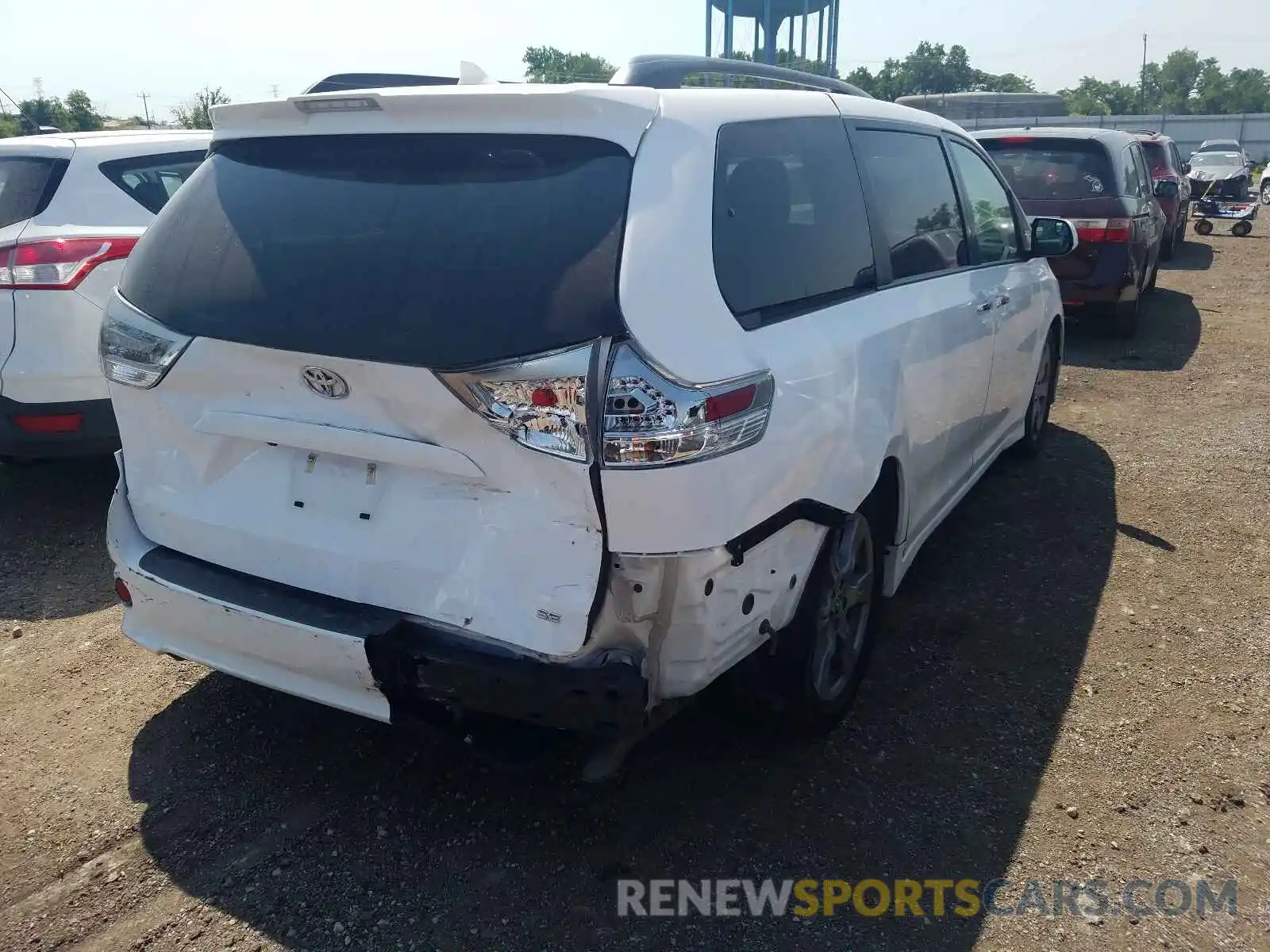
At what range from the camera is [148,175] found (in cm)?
520

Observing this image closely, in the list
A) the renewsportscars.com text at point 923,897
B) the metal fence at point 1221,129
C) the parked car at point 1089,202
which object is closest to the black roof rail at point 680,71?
the renewsportscars.com text at point 923,897

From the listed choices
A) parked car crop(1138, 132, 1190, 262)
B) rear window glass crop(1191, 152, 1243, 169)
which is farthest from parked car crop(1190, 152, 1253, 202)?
parked car crop(1138, 132, 1190, 262)

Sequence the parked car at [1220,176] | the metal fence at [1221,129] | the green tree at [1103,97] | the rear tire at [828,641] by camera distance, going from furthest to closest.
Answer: the green tree at [1103,97] → the metal fence at [1221,129] → the parked car at [1220,176] → the rear tire at [828,641]

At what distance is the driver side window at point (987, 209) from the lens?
448cm

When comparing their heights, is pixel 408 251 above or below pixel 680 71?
below

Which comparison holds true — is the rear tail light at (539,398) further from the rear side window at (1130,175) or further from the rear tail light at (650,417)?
the rear side window at (1130,175)

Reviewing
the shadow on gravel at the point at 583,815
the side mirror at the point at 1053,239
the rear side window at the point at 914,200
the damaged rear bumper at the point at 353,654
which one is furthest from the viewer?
the side mirror at the point at 1053,239

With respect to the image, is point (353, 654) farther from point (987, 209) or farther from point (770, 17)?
point (770, 17)

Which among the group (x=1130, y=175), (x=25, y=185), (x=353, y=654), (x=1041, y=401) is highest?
(x=25, y=185)

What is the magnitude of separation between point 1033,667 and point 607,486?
2.24 meters

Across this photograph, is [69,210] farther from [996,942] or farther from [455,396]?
[996,942]

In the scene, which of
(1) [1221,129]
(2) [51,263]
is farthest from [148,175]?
(1) [1221,129]

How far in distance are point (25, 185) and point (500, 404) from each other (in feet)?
12.4

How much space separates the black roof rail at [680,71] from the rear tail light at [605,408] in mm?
1037
